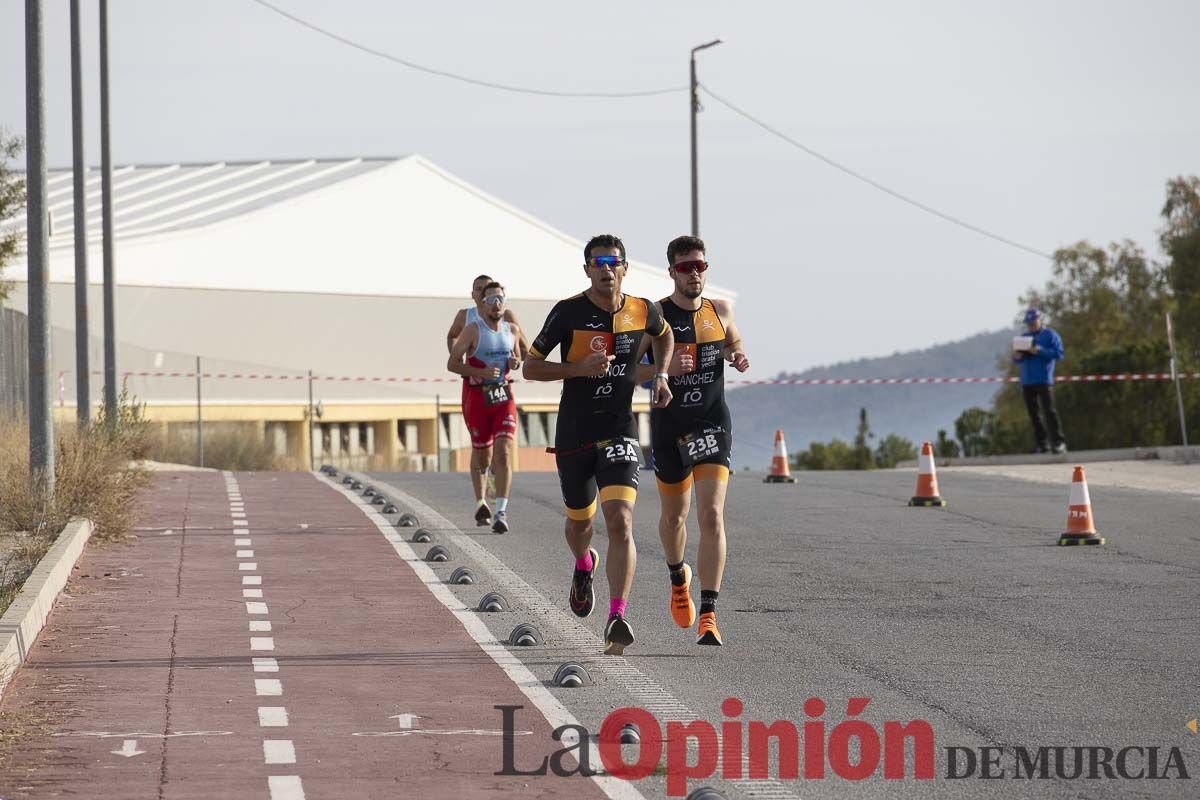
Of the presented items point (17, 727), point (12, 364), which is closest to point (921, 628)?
point (17, 727)

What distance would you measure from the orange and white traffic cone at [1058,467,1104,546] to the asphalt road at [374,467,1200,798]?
22cm

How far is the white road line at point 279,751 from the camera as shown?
6.87 m

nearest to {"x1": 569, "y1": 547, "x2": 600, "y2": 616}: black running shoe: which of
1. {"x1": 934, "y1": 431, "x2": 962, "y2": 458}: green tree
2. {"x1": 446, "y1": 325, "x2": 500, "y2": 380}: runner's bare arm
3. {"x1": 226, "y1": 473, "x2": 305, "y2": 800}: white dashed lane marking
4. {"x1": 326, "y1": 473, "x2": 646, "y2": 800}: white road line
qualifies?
{"x1": 326, "y1": 473, "x2": 646, "y2": 800}: white road line

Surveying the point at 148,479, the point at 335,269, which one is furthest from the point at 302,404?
the point at 148,479

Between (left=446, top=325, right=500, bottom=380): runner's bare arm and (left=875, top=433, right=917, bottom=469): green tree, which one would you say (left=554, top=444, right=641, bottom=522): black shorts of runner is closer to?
(left=446, top=325, right=500, bottom=380): runner's bare arm

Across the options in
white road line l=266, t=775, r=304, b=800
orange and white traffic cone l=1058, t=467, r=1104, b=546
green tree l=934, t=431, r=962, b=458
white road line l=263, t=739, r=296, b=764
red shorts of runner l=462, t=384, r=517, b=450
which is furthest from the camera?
green tree l=934, t=431, r=962, b=458

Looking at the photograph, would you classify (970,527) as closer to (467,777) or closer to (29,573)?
(29,573)

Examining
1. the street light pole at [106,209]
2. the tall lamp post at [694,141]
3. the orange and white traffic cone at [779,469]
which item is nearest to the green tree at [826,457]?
the tall lamp post at [694,141]

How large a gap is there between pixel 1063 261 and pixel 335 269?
29.3m

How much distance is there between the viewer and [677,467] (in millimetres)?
9742

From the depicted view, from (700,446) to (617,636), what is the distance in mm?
1139

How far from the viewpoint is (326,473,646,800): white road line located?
6488 millimetres

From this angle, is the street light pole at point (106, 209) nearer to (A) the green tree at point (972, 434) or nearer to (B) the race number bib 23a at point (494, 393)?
(B) the race number bib 23a at point (494, 393)

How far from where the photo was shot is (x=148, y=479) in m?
21.6
